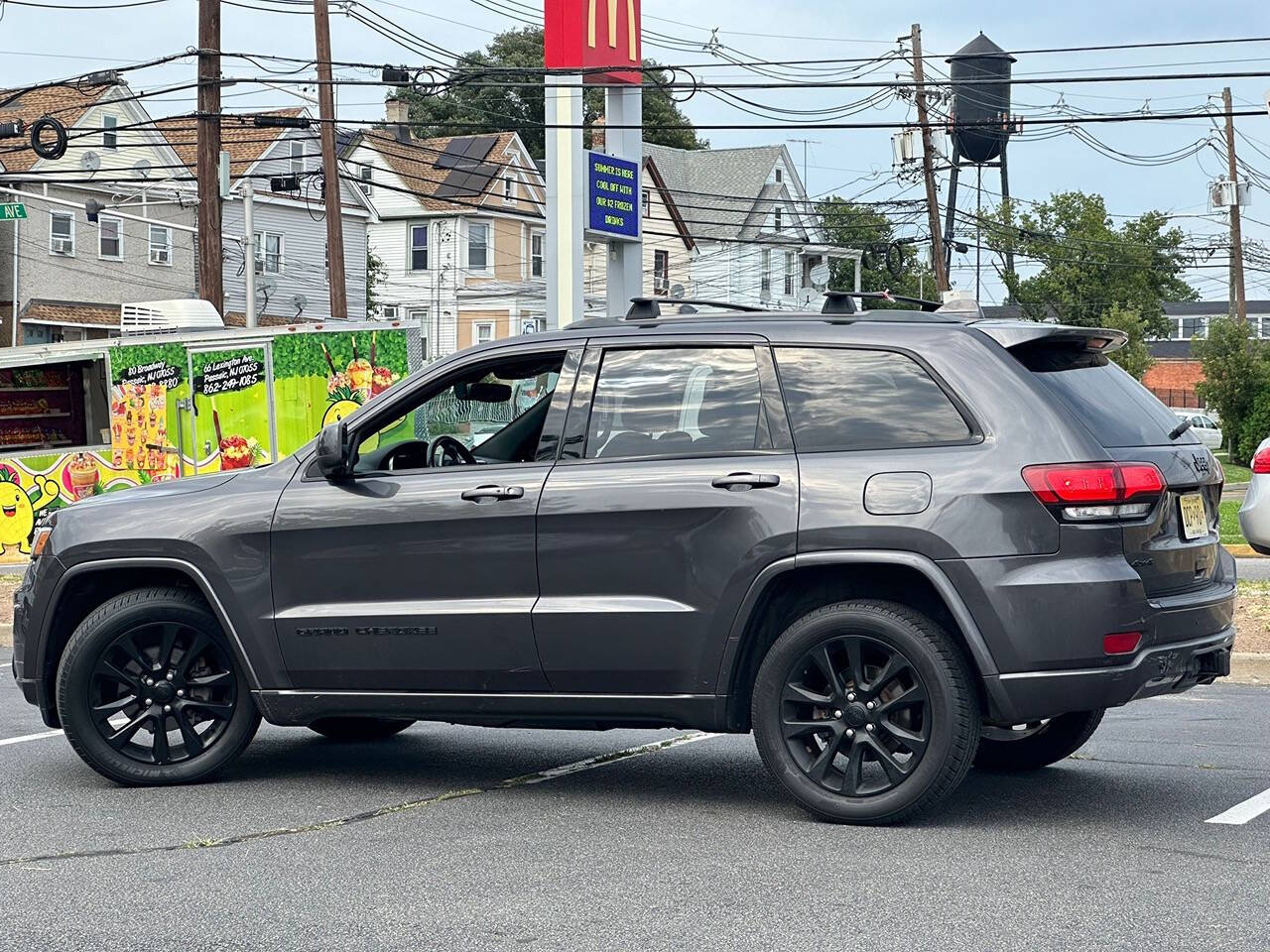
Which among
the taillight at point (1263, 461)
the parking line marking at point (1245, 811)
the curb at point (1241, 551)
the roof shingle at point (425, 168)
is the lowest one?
the curb at point (1241, 551)

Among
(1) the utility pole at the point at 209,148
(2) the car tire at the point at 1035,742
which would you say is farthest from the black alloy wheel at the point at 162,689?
(1) the utility pole at the point at 209,148

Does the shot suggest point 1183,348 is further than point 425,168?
Yes

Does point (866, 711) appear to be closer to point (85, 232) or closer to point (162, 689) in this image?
point (162, 689)

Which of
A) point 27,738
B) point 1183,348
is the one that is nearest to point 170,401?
point 27,738

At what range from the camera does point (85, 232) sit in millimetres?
45938

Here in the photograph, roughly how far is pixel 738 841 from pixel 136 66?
26.8 meters

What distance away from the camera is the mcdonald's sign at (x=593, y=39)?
2061 cm

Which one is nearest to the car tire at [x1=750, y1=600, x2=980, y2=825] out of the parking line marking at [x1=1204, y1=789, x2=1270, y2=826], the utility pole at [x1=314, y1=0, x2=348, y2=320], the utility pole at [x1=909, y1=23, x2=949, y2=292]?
the parking line marking at [x1=1204, y1=789, x2=1270, y2=826]

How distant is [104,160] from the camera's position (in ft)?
157

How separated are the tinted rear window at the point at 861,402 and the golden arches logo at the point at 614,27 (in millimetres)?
15409

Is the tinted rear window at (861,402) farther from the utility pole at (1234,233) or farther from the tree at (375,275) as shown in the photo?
the tree at (375,275)

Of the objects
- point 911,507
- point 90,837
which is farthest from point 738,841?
point 90,837

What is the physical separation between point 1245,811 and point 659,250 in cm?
5709

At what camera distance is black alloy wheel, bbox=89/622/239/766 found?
690cm
